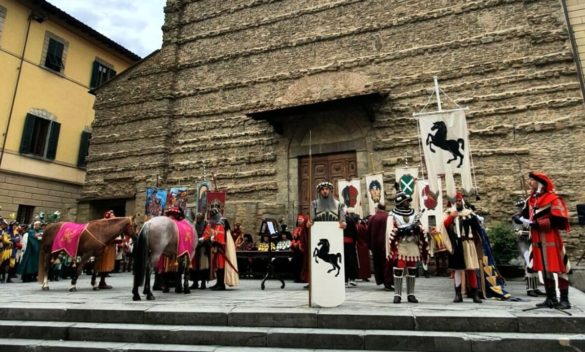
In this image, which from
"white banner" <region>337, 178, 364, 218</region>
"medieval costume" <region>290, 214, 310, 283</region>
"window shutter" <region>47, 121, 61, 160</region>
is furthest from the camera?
"window shutter" <region>47, 121, 61, 160</region>

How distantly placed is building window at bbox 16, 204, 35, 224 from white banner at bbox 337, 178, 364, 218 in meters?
15.4

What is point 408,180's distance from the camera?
1015 cm

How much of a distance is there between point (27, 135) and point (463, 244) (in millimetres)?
19464

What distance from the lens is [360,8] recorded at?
13203 millimetres

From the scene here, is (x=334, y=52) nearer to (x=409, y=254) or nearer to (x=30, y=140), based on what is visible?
(x=409, y=254)

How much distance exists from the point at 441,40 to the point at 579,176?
5627 mm

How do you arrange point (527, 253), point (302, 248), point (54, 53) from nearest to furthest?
point (527, 253), point (302, 248), point (54, 53)

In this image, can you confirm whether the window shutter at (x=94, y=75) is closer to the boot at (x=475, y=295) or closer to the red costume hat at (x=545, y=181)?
the boot at (x=475, y=295)

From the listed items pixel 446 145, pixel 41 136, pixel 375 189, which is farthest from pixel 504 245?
pixel 41 136

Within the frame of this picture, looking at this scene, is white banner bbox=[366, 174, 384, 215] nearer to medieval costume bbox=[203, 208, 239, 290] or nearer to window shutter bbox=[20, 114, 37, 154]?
medieval costume bbox=[203, 208, 239, 290]

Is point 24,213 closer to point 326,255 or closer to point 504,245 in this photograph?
point 326,255

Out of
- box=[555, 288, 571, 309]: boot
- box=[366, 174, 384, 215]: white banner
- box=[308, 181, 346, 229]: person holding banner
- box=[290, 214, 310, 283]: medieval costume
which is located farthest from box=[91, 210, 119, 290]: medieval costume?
box=[555, 288, 571, 309]: boot

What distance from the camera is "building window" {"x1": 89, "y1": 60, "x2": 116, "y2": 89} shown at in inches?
838

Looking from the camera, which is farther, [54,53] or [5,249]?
[54,53]
